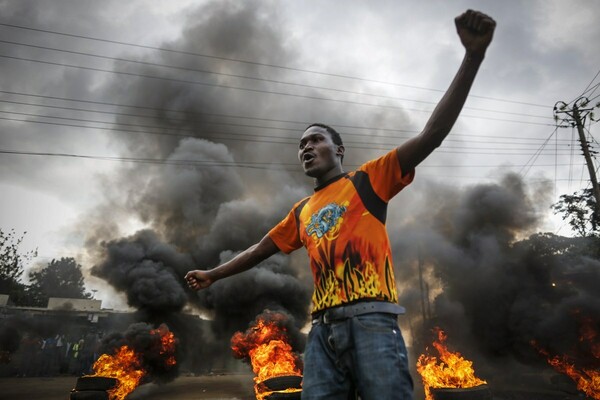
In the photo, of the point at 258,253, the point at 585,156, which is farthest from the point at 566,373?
the point at 258,253

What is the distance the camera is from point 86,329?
2797 centimetres

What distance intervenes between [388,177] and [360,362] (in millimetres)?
915

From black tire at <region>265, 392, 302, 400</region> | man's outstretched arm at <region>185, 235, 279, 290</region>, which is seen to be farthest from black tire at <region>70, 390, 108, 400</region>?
man's outstretched arm at <region>185, 235, 279, 290</region>

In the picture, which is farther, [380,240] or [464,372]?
[464,372]

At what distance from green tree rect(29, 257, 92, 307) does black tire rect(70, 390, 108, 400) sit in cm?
6600

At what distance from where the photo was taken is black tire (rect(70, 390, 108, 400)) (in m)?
9.75

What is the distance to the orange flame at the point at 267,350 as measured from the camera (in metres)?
14.6

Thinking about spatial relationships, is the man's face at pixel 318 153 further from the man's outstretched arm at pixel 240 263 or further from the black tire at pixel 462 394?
the black tire at pixel 462 394

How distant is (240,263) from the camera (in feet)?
8.29

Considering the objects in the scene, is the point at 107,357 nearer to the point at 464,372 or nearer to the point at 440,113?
the point at 464,372

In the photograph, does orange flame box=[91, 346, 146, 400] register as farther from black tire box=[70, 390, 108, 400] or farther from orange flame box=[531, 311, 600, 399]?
orange flame box=[531, 311, 600, 399]

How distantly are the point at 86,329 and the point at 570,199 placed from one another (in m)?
41.8

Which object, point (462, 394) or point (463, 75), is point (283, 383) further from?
point (463, 75)

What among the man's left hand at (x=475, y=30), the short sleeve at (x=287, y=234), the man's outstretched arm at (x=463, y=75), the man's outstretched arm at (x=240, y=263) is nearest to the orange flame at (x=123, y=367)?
the man's outstretched arm at (x=240, y=263)
